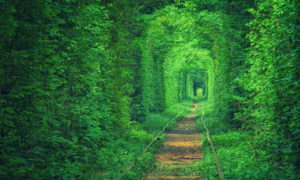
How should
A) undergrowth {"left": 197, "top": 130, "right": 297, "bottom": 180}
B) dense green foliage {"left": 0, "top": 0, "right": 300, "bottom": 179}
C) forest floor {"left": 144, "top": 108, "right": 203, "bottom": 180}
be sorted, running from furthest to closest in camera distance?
forest floor {"left": 144, "top": 108, "right": 203, "bottom": 180} → undergrowth {"left": 197, "top": 130, "right": 297, "bottom": 180} → dense green foliage {"left": 0, "top": 0, "right": 300, "bottom": 179}

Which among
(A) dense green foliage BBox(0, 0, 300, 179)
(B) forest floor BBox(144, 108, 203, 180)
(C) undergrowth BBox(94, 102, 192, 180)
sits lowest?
(B) forest floor BBox(144, 108, 203, 180)

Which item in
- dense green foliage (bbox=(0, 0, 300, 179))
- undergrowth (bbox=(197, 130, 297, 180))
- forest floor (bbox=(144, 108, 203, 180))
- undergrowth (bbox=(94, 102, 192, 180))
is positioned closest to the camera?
dense green foliage (bbox=(0, 0, 300, 179))

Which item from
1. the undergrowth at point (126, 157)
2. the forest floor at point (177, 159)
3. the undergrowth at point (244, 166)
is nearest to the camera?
the undergrowth at point (244, 166)

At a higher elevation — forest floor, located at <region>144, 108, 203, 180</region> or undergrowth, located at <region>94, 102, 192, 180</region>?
undergrowth, located at <region>94, 102, 192, 180</region>

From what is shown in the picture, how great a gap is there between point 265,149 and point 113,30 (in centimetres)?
715

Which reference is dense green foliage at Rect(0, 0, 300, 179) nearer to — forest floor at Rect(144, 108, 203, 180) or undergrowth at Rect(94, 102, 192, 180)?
undergrowth at Rect(94, 102, 192, 180)

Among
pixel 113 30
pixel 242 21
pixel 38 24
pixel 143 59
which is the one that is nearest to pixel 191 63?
pixel 143 59

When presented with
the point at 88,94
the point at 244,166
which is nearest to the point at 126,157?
the point at 88,94

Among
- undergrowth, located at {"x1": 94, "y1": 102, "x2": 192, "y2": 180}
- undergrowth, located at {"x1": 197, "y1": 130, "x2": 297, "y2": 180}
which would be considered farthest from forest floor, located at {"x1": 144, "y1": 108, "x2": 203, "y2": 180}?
undergrowth, located at {"x1": 197, "y1": 130, "x2": 297, "y2": 180}

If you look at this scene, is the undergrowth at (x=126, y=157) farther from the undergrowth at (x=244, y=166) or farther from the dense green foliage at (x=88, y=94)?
the undergrowth at (x=244, y=166)

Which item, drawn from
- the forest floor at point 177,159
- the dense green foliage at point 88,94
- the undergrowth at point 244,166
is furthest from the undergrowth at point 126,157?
the undergrowth at point 244,166

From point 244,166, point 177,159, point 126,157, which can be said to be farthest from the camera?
point 177,159

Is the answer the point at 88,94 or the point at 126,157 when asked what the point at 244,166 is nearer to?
the point at 126,157

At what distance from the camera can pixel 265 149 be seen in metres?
9.66
